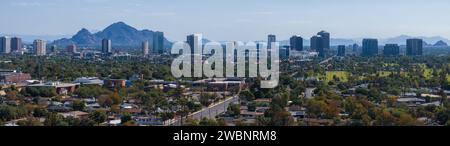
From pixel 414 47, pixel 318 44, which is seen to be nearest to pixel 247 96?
pixel 414 47

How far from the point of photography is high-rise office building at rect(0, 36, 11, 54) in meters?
37.1

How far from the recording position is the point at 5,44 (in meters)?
37.3

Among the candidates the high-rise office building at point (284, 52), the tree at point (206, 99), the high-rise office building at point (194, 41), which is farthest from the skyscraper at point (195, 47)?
the tree at point (206, 99)

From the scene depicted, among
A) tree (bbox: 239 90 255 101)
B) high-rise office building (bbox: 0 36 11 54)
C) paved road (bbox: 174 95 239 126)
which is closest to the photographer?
paved road (bbox: 174 95 239 126)

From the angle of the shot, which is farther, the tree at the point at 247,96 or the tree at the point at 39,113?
the tree at the point at 247,96

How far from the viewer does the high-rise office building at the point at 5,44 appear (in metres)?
37.1

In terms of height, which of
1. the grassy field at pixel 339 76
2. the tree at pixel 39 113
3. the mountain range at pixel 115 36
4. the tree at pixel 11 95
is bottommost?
the tree at pixel 39 113

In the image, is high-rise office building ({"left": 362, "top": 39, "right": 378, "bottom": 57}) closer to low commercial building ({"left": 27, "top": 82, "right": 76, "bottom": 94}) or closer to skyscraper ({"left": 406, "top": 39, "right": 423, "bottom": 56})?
skyscraper ({"left": 406, "top": 39, "right": 423, "bottom": 56})

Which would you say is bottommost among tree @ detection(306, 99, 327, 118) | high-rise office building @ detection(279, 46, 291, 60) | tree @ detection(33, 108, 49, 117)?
tree @ detection(33, 108, 49, 117)

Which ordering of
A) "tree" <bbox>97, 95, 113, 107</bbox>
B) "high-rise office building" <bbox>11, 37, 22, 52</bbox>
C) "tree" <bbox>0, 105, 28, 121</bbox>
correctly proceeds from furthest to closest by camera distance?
1. "high-rise office building" <bbox>11, 37, 22, 52</bbox>
2. "tree" <bbox>97, 95, 113, 107</bbox>
3. "tree" <bbox>0, 105, 28, 121</bbox>

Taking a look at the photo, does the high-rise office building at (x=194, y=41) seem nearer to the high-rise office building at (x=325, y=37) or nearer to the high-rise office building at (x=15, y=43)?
the high-rise office building at (x=325, y=37)

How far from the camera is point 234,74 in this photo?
664 inches

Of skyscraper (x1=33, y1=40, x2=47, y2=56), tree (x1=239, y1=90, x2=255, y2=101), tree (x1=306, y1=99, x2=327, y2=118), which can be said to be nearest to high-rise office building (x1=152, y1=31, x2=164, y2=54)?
skyscraper (x1=33, y1=40, x2=47, y2=56)
